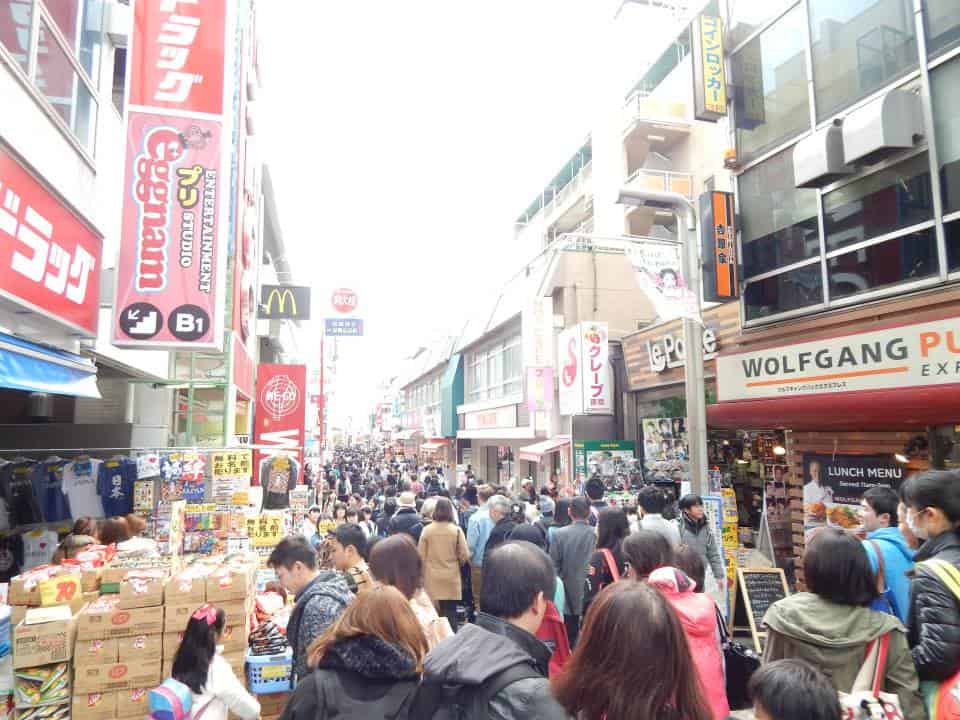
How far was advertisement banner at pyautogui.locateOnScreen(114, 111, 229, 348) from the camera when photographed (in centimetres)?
730

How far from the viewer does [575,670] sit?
1962 mm

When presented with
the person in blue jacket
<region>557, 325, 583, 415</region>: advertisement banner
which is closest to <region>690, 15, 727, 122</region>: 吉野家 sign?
<region>557, 325, 583, 415</region>: advertisement banner

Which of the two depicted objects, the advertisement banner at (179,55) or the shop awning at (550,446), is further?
the shop awning at (550,446)

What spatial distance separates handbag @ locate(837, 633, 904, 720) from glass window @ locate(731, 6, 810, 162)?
9.24 m

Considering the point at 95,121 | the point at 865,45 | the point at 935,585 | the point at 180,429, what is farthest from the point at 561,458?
the point at 935,585

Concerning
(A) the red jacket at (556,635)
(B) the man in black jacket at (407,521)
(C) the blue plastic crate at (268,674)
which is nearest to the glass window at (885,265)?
(B) the man in black jacket at (407,521)

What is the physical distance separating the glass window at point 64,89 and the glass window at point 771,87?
10233 mm

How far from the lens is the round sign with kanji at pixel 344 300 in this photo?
27000mm

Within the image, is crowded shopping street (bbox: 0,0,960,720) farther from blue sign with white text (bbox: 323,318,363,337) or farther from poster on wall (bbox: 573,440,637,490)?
blue sign with white text (bbox: 323,318,363,337)

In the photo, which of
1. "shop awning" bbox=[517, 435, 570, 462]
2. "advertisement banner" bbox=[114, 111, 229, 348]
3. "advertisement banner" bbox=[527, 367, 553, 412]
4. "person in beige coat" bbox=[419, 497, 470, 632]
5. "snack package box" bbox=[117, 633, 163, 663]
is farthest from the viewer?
"advertisement banner" bbox=[527, 367, 553, 412]

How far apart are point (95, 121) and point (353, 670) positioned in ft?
26.4

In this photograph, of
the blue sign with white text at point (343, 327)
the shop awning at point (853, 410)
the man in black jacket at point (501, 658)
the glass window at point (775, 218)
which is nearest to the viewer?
the man in black jacket at point (501, 658)

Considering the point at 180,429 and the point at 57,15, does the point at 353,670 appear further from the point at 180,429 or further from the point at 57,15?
the point at 180,429

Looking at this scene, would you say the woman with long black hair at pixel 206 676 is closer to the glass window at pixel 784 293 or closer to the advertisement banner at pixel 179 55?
the advertisement banner at pixel 179 55
